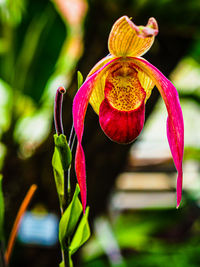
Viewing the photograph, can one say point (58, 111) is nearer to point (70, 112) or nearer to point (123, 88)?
point (123, 88)

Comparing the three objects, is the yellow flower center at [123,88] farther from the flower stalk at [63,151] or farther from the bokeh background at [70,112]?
the bokeh background at [70,112]

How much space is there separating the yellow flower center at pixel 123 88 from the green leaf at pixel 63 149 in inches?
3.2

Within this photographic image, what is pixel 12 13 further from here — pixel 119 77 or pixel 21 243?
pixel 119 77

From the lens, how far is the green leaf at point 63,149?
272 mm

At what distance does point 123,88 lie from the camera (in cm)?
36

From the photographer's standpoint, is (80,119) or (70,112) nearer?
(80,119)

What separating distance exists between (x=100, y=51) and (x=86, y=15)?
0.40 ft

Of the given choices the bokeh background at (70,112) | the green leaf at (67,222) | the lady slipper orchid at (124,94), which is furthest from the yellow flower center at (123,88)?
the bokeh background at (70,112)

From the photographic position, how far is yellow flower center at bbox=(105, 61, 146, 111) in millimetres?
342

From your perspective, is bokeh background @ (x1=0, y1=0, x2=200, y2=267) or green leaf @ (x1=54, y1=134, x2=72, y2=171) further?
bokeh background @ (x1=0, y1=0, x2=200, y2=267)

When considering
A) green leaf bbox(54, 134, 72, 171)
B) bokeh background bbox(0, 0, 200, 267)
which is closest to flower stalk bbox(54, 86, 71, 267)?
green leaf bbox(54, 134, 72, 171)

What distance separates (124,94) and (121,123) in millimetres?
45

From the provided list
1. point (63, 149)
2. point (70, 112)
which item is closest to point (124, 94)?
point (63, 149)

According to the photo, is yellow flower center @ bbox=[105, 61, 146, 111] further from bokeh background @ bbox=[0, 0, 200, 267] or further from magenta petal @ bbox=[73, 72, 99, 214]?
bokeh background @ bbox=[0, 0, 200, 267]
